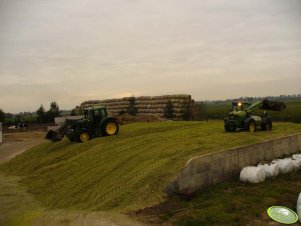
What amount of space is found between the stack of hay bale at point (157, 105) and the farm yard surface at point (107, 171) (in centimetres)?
1271

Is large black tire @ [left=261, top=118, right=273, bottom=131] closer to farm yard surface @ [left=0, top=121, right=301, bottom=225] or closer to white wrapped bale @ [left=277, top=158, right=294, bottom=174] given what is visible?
farm yard surface @ [left=0, top=121, right=301, bottom=225]

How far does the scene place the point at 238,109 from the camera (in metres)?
17.4

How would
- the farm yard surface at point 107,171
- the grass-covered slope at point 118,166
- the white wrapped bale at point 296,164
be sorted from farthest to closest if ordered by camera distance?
the white wrapped bale at point 296,164, the grass-covered slope at point 118,166, the farm yard surface at point 107,171

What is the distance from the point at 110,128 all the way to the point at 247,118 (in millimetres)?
6756

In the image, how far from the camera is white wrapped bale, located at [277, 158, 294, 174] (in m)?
14.1

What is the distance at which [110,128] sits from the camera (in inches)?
738

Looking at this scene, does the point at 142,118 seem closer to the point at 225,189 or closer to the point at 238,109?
the point at 238,109

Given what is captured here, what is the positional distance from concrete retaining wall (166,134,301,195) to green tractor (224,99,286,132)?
5.25ft

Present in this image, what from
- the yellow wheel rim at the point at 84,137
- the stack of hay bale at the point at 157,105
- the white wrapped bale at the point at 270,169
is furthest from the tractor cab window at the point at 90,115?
the stack of hay bale at the point at 157,105

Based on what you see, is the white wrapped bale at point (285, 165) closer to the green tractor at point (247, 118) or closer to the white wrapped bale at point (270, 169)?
the white wrapped bale at point (270, 169)

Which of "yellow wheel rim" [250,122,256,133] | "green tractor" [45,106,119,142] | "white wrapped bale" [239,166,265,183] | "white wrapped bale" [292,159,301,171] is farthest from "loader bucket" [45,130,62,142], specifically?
"white wrapped bale" [292,159,301,171]

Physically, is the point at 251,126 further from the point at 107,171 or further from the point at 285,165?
the point at 107,171

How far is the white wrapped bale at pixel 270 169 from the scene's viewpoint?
43.7ft

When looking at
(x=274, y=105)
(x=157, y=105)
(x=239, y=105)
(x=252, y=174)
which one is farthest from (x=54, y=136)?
(x=157, y=105)
